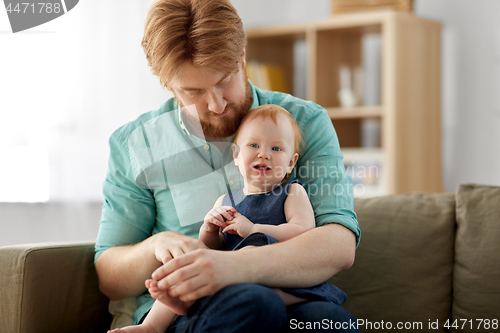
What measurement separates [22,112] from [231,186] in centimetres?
125

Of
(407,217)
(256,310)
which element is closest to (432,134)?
(407,217)

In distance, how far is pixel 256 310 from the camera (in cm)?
83

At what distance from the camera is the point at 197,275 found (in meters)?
0.86

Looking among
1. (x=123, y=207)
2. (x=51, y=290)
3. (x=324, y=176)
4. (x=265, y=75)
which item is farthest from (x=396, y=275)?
(x=265, y=75)

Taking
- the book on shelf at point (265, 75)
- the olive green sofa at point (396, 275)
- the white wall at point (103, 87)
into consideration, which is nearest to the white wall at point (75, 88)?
the white wall at point (103, 87)

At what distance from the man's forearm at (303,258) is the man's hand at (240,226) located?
0.16ft

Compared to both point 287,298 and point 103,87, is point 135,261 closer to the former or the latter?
point 287,298

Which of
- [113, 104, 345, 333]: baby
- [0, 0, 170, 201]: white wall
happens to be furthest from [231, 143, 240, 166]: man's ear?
[0, 0, 170, 201]: white wall

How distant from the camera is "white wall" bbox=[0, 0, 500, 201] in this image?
6.47 ft

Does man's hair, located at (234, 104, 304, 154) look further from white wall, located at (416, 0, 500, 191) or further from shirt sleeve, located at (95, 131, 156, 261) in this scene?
white wall, located at (416, 0, 500, 191)

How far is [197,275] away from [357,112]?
185 cm

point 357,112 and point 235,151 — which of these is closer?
point 235,151

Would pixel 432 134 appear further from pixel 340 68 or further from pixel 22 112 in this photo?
pixel 22 112

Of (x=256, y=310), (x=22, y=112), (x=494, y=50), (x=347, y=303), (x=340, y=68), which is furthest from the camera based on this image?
(x=340, y=68)
